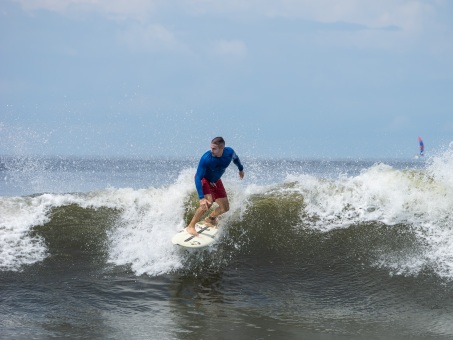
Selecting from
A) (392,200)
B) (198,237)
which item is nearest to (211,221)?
(198,237)

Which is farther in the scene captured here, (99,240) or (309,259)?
(99,240)

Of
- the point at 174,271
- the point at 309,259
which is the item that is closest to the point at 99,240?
the point at 174,271

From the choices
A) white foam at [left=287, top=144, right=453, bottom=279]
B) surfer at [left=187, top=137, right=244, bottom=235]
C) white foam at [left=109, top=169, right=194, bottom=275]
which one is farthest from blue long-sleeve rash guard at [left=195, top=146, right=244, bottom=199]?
white foam at [left=287, top=144, right=453, bottom=279]

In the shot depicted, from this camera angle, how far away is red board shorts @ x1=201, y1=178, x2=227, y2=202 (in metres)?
9.32

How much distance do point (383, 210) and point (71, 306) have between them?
6135mm

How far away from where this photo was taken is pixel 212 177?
9.33 metres

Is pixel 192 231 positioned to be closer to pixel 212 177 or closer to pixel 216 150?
pixel 212 177

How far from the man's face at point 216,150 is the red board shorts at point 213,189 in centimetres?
52

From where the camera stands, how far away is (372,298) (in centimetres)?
779

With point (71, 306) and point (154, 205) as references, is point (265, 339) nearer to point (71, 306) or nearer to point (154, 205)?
point (71, 306)

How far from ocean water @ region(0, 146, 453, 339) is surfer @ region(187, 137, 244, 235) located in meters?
0.68

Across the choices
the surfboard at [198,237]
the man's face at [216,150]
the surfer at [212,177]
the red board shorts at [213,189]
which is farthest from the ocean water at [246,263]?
the man's face at [216,150]

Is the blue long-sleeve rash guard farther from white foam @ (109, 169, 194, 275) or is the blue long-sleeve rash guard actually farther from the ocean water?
white foam @ (109, 169, 194, 275)

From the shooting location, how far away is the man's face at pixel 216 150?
8.92 m
